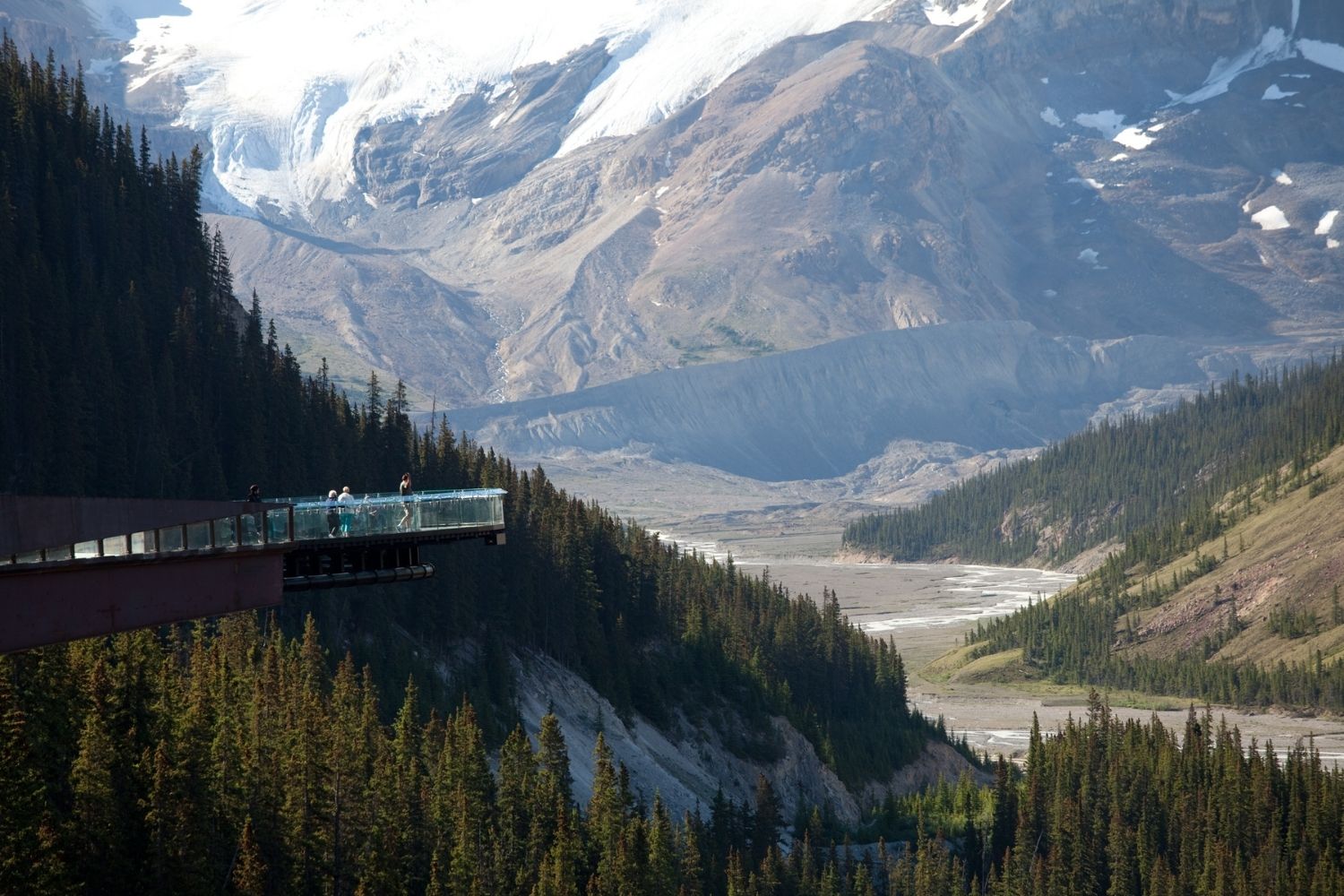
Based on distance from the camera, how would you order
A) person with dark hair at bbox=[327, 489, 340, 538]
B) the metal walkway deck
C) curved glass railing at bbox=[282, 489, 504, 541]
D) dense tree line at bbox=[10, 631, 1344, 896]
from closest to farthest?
the metal walkway deck
curved glass railing at bbox=[282, 489, 504, 541]
person with dark hair at bbox=[327, 489, 340, 538]
dense tree line at bbox=[10, 631, 1344, 896]

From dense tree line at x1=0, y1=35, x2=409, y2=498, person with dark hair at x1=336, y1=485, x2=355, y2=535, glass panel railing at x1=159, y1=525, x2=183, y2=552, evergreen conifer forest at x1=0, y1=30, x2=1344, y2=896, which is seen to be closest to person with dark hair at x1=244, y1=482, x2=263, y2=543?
glass panel railing at x1=159, y1=525, x2=183, y2=552

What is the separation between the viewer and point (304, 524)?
6178cm

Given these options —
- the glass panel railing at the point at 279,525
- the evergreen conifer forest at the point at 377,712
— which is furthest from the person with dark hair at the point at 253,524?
the evergreen conifer forest at the point at 377,712

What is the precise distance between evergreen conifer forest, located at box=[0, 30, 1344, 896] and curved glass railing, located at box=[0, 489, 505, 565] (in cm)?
1334

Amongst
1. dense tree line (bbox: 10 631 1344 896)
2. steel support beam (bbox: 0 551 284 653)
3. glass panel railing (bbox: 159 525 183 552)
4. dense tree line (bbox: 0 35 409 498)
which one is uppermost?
dense tree line (bbox: 0 35 409 498)

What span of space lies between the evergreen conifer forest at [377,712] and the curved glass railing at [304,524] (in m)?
13.3

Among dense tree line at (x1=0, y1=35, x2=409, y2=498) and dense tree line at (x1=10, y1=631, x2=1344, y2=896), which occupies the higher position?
dense tree line at (x1=0, y1=35, x2=409, y2=498)

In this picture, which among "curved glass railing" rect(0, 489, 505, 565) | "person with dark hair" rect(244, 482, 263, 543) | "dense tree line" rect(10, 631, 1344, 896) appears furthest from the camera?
"dense tree line" rect(10, 631, 1344, 896)

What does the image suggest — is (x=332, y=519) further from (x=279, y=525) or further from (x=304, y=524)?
(x=279, y=525)

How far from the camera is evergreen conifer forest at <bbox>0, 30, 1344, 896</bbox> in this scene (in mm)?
72438

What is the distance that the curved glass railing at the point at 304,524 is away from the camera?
5004 cm

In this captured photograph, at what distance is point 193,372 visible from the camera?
147m

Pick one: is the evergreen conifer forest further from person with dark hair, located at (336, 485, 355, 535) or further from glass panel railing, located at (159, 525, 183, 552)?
glass panel railing, located at (159, 525, 183, 552)

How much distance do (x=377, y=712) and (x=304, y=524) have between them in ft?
147
